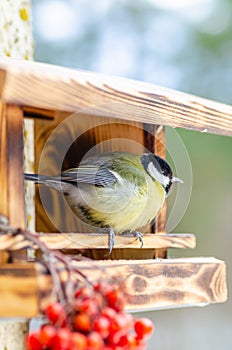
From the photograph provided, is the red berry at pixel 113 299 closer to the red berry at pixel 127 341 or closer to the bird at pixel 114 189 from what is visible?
the red berry at pixel 127 341

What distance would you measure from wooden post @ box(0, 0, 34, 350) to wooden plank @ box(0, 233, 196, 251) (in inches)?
1.4

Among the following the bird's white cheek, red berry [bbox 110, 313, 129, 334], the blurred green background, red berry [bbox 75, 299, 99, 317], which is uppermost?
the blurred green background

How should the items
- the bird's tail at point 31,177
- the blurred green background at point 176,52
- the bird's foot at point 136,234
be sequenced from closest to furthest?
the bird's tail at point 31,177 < the bird's foot at point 136,234 < the blurred green background at point 176,52

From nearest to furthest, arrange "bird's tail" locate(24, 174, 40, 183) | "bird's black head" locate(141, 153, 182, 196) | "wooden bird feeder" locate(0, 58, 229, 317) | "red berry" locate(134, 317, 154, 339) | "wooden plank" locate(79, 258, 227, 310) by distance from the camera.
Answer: "red berry" locate(134, 317, 154, 339) < "wooden bird feeder" locate(0, 58, 229, 317) < "wooden plank" locate(79, 258, 227, 310) < "bird's tail" locate(24, 174, 40, 183) < "bird's black head" locate(141, 153, 182, 196)

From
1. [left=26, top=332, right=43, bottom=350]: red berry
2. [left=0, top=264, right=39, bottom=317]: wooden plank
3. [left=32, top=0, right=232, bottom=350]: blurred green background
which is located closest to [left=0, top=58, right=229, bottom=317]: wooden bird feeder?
[left=0, top=264, right=39, bottom=317]: wooden plank

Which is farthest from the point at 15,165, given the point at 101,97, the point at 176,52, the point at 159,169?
the point at 176,52

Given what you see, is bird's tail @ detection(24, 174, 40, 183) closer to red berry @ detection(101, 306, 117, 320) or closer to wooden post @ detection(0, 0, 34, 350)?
wooden post @ detection(0, 0, 34, 350)

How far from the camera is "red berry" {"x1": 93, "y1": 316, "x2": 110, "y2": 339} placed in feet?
3.28

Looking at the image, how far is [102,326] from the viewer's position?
1000mm

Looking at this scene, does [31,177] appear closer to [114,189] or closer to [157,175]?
[114,189]

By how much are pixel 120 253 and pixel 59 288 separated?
838 millimetres

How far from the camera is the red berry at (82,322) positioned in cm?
99

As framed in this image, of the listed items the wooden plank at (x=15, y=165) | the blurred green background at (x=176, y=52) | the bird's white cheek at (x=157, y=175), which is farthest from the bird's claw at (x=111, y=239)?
the blurred green background at (x=176, y=52)

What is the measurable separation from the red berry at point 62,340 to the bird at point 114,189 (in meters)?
0.66
